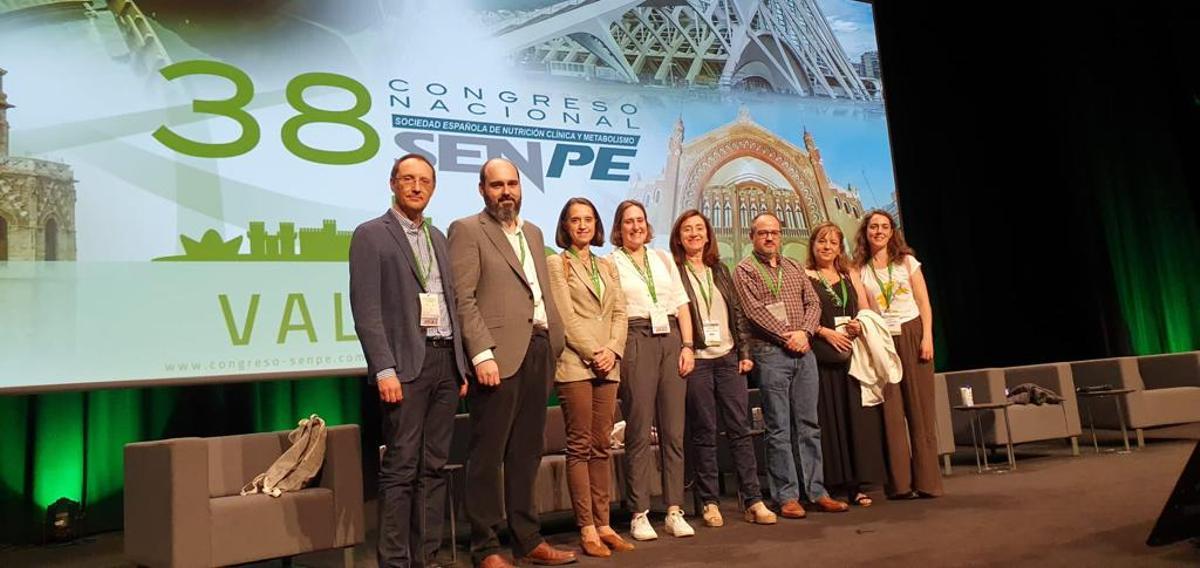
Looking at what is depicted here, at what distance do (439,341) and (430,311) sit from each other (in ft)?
0.35

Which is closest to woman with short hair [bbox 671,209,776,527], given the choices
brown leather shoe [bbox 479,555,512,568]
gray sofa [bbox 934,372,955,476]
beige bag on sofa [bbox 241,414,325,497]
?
brown leather shoe [bbox 479,555,512,568]

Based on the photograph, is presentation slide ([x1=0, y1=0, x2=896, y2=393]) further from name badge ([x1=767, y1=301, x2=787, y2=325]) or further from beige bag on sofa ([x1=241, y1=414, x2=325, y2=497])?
name badge ([x1=767, y1=301, x2=787, y2=325])

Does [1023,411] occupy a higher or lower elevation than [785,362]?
lower

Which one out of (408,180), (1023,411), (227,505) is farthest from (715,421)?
(1023,411)

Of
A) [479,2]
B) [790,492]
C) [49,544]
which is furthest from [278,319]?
[790,492]

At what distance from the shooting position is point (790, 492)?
351cm

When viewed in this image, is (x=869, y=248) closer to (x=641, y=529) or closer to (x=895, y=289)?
(x=895, y=289)

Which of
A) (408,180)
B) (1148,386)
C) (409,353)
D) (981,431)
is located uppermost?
(408,180)

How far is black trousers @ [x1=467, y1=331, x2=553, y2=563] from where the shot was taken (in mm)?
2699

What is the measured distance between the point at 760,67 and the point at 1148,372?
3.26 metres

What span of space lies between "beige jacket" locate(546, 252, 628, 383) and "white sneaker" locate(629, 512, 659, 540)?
0.54 metres

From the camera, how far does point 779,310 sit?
3561 mm

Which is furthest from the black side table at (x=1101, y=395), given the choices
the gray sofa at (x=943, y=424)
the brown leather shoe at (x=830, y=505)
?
the brown leather shoe at (x=830, y=505)

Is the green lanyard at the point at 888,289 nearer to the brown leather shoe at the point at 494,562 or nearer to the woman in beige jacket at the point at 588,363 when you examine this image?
the woman in beige jacket at the point at 588,363
